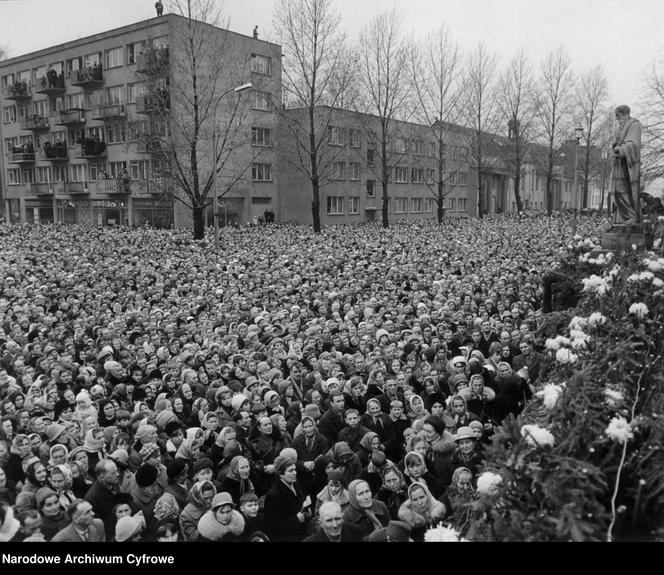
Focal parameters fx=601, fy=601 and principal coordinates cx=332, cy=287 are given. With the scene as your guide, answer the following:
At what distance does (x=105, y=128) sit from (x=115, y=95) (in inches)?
103

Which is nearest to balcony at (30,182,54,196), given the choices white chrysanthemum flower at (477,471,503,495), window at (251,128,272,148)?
window at (251,128,272,148)

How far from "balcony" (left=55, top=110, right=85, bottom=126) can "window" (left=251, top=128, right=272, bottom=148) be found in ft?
43.9

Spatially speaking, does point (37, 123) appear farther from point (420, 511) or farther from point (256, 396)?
point (420, 511)

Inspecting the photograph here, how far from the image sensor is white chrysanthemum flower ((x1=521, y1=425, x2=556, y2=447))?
12.6 feet

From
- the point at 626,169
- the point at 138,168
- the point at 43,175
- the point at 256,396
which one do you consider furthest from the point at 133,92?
the point at 256,396

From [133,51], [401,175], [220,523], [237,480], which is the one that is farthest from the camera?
[401,175]

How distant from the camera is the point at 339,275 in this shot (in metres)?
17.4

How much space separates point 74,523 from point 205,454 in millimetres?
1859

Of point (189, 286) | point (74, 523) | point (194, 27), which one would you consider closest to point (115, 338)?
point (189, 286)

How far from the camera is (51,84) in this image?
140ft

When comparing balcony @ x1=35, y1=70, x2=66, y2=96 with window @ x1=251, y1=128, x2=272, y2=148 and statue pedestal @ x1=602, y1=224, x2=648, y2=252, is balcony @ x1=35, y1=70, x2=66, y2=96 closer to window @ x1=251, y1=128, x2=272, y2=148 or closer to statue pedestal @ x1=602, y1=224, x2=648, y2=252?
window @ x1=251, y1=128, x2=272, y2=148

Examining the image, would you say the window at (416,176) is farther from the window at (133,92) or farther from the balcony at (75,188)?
the balcony at (75,188)

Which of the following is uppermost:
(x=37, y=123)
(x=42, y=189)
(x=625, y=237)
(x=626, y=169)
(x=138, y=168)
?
(x=37, y=123)
